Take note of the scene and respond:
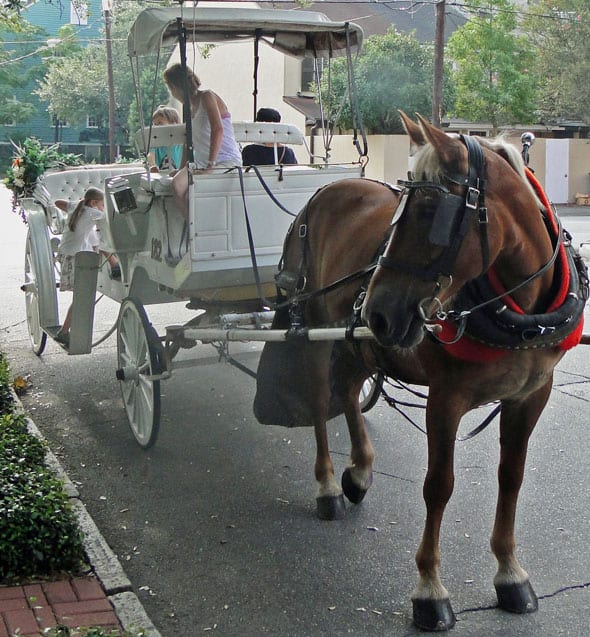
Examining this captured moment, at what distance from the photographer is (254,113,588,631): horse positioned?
3.24 meters

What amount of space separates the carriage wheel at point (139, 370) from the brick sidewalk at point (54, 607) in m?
1.95

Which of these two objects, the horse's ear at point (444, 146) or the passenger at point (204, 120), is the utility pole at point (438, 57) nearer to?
the passenger at point (204, 120)

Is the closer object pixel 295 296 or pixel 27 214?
pixel 295 296

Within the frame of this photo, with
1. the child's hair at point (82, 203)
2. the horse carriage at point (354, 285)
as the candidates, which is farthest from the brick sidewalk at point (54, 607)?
the child's hair at point (82, 203)

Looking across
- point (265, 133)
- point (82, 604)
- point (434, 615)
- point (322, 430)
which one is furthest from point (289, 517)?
point (265, 133)

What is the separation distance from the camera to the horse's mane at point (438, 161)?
325 centimetres

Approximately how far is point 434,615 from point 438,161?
6.40ft

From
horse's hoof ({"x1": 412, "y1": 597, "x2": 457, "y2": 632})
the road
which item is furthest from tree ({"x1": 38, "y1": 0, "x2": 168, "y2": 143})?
horse's hoof ({"x1": 412, "y1": 597, "x2": 457, "y2": 632})

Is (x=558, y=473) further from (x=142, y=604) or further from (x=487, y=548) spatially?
(x=142, y=604)

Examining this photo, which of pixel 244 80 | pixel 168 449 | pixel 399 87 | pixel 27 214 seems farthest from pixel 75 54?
pixel 168 449

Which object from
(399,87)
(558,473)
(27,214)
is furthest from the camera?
(399,87)

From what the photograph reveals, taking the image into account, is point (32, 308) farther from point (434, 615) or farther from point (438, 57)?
point (438, 57)

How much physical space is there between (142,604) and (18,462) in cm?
123

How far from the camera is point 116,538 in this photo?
482 centimetres
